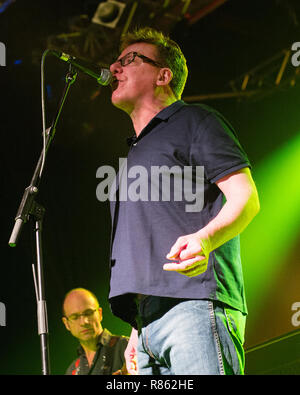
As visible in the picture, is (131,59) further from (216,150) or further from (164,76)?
(216,150)

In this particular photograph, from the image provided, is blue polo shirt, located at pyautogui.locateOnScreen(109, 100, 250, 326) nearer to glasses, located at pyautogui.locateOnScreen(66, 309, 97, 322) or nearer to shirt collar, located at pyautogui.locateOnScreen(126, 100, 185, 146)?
shirt collar, located at pyautogui.locateOnScreen(126, 100, 185, 146)

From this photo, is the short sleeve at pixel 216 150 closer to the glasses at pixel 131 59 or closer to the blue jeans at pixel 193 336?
the blue jeans at pixel 193 336

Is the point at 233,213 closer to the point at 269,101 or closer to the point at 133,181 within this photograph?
the point at 133,181

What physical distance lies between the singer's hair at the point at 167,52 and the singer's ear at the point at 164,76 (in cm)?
3

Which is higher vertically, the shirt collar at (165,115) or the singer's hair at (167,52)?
the singer's hair at (167,52)

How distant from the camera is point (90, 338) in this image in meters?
4.19

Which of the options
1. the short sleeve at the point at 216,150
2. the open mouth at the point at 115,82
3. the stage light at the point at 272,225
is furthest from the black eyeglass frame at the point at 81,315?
the short sleeve at the point at 216,150

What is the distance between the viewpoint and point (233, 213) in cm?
141

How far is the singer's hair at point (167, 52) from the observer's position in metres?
2.10

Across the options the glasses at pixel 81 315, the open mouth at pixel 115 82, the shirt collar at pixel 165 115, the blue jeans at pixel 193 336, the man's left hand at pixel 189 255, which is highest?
the open mouth at pixel 115 82

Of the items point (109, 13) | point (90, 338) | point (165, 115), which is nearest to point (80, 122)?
point (109, 13)

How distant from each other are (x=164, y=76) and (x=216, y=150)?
2.16 feet
